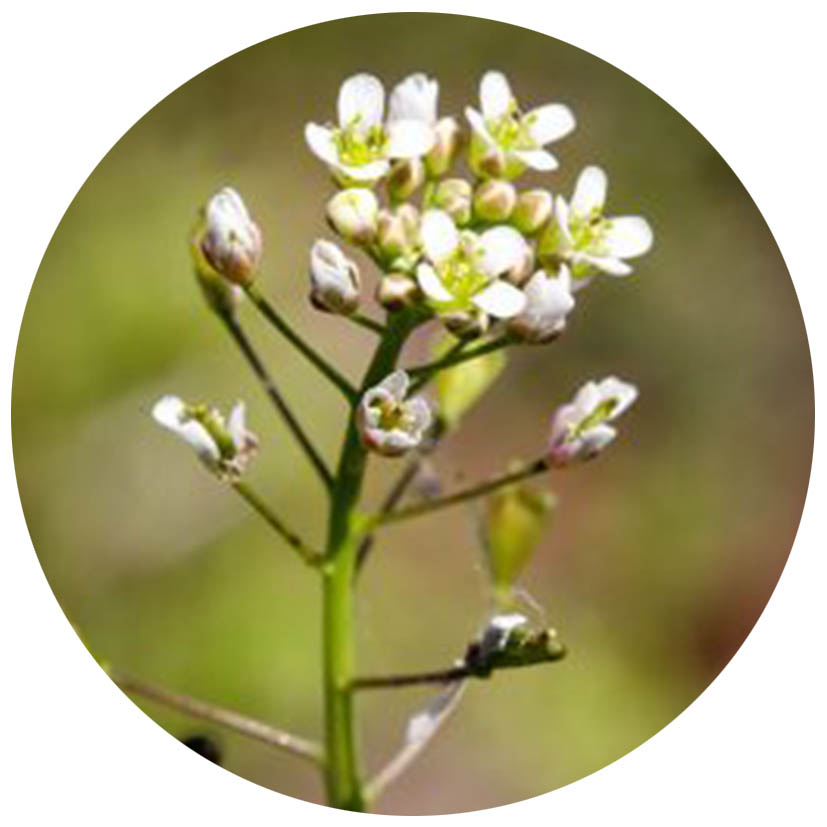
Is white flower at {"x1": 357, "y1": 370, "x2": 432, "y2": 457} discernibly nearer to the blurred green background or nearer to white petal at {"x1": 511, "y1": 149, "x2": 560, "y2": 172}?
white petal at {"x1": 511, "y1": 149, "x2": 560, "y2": 172}

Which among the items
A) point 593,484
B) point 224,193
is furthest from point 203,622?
point 224,193

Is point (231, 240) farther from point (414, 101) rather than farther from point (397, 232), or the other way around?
point (414, 101)

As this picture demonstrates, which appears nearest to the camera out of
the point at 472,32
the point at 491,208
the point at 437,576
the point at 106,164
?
the point at 491,208

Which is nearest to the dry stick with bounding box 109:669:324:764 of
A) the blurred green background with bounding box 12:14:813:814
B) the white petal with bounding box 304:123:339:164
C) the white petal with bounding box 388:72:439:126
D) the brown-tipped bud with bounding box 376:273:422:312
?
the brown-tipped bud with bounding box 376:273:422:312

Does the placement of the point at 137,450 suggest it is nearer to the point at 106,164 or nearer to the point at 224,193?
the point at 106,164

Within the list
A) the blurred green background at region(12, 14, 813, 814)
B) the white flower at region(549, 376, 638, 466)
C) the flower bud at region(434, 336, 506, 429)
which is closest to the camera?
the white flower at region(549, 376, 638, 466)

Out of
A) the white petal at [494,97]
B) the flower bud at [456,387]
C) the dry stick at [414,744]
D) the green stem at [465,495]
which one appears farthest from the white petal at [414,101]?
the dry stick at [414,744]
